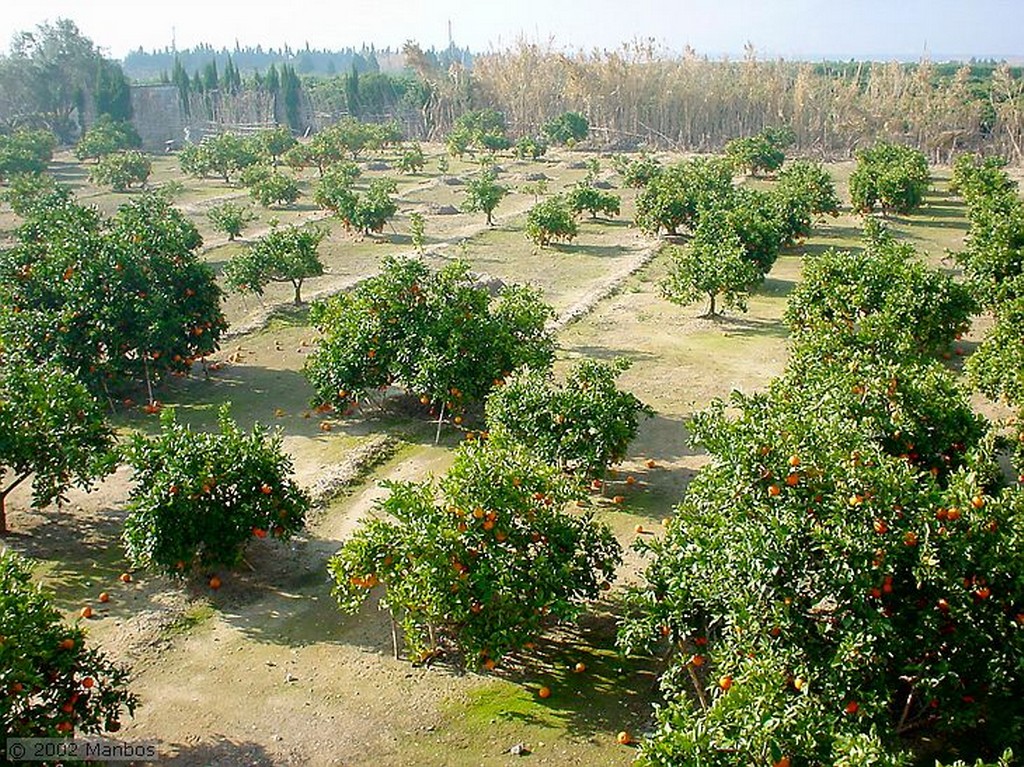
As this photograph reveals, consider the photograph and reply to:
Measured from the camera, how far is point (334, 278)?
2331cm

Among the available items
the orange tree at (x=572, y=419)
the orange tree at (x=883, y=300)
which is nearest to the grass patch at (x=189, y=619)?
the orange tree at (x=572, y=419)

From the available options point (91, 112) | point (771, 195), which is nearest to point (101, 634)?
point (771, 195)

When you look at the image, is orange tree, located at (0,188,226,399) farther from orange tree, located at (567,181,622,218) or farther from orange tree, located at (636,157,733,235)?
orange tree, located at (567,181,622,218)

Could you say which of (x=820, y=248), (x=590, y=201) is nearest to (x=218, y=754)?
(x=820, y=248)

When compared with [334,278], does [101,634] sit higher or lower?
lower

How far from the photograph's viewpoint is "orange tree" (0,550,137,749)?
6094 mm

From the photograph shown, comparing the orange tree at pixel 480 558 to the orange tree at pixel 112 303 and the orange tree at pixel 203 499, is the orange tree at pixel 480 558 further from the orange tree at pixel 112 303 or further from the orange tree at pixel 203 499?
the orange tree at pixel 112 303

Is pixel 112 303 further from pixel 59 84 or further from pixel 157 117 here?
pixel 59 84

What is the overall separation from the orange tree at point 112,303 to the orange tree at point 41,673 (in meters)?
8.07

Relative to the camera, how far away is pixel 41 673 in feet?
21.1

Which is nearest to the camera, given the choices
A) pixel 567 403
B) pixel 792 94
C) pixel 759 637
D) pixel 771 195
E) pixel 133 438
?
pixel 759 637

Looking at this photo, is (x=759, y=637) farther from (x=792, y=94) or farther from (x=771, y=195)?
(x=792, y=94)

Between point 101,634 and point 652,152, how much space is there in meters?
46.2

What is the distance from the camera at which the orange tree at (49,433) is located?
1012cm
